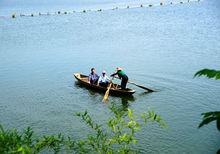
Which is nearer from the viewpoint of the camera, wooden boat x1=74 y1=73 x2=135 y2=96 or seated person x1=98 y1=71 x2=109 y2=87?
wooden boat x1=74 y1=73 x2=135 y2=96

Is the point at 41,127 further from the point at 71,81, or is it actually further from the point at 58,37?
the point at 58,37

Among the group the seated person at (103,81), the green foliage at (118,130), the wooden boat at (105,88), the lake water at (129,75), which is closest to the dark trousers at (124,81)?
the wooden boat at (105,88)

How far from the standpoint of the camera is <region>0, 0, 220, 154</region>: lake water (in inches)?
784

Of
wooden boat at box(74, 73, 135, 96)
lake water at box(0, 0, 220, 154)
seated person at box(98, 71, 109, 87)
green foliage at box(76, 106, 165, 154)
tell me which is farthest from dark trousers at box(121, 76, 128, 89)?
green foliage at box(76, 106, 165, 154)

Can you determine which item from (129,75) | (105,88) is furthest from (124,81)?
(129,75)

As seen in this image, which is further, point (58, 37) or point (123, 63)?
point (58, 37)

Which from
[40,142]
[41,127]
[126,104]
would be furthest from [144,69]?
[40,142]

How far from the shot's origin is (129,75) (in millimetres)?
30109

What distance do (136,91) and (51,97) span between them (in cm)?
581

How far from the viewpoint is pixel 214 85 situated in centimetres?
2558

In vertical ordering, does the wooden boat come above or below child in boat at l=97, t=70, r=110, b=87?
below

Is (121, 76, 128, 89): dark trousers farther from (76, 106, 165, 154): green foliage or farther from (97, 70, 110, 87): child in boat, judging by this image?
(76, 106, 165, 154): green foliage

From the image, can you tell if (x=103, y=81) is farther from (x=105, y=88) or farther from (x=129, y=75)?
(x=129, y=75)

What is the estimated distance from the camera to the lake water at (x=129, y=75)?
65.4 feet
